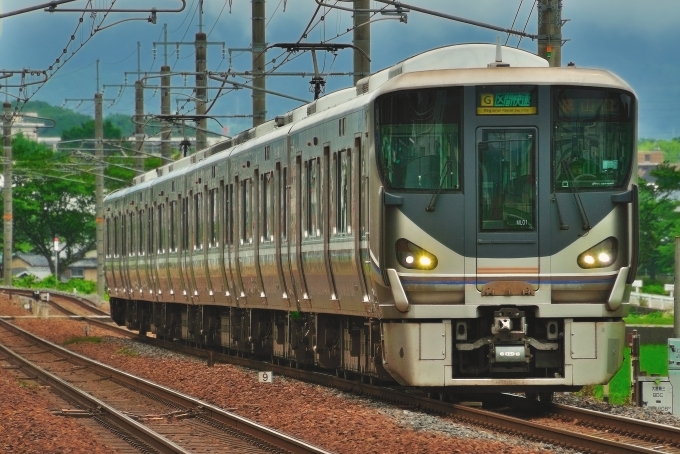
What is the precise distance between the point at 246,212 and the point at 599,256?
344 inches

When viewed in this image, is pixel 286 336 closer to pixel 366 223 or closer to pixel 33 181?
pixel 366 223

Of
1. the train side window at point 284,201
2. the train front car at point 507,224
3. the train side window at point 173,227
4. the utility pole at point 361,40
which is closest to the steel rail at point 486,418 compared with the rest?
the train front car at point 507,224

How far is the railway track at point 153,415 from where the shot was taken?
1326cm

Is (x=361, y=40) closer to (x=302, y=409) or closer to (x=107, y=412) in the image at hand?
(x=107, y=412)

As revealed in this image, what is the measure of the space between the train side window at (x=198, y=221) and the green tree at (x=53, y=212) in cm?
6935

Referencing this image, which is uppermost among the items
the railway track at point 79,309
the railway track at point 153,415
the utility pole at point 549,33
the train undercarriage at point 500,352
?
the utility pole at point 549,33

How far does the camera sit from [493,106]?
14531mm

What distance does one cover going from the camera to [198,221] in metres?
26.4

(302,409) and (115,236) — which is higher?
(115,236)

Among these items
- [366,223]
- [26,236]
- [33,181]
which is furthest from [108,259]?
[26,236]

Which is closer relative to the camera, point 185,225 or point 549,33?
point 549,33

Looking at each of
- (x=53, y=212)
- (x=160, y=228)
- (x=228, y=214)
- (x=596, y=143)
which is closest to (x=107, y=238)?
(x=160, y=228)

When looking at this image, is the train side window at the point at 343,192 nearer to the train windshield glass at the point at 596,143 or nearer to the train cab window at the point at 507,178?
the train cab window at the point at 507,178

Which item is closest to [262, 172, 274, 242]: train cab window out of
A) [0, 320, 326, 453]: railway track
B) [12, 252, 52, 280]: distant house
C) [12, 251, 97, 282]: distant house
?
[0, 320, 326, 453]: railway track
